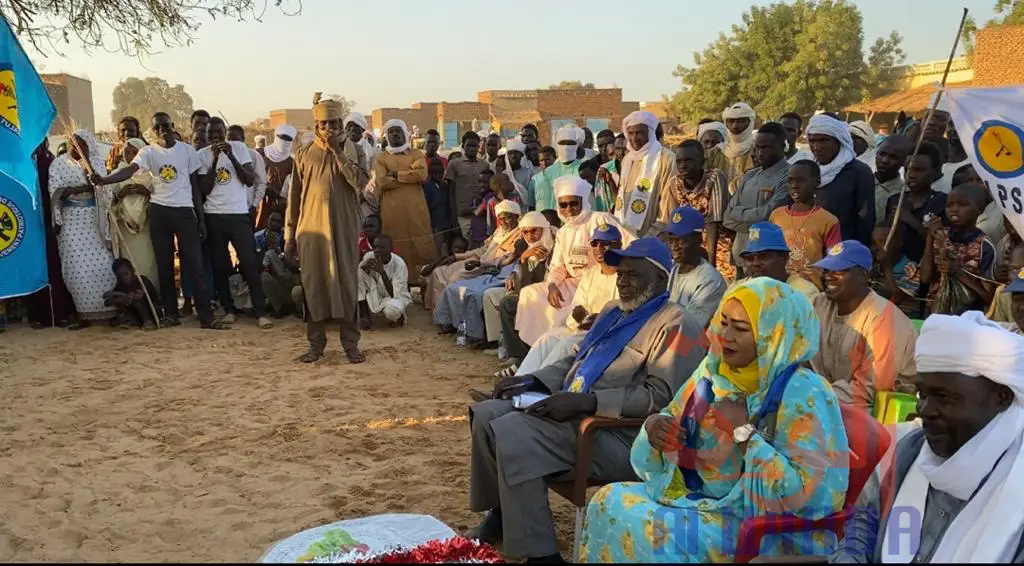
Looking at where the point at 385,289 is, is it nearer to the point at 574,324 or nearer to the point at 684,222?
the point at 574,324

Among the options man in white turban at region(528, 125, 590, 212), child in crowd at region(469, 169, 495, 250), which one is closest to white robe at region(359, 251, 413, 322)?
child in crowd at region(469, 169, 495, 250)

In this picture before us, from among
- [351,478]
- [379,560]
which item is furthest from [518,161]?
[379,560]

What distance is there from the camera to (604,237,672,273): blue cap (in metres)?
3.94

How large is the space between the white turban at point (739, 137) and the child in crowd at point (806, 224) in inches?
82.0

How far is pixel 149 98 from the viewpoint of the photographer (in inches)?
2662

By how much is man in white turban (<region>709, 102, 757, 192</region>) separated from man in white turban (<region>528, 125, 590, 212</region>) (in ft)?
5.58

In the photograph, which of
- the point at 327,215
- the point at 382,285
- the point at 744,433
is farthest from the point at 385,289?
the point at 744,433

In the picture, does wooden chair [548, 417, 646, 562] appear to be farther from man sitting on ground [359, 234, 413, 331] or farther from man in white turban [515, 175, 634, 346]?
man sitting on ground [359, 234, 413, 331]

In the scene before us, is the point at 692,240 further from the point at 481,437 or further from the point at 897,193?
the point at 481,437

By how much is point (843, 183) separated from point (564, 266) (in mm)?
2154

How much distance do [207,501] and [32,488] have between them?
1043 mm

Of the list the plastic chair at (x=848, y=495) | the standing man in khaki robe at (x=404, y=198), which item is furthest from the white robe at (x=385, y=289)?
the plastic chair at (x=848, y=495)

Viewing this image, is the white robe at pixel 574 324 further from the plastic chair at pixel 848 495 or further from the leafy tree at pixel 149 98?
the leafy tree at pixel 149 98

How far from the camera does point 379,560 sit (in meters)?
2.65
